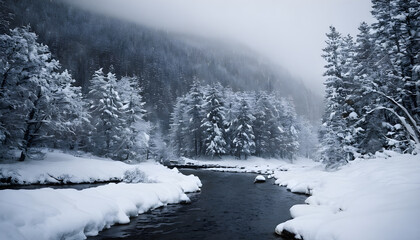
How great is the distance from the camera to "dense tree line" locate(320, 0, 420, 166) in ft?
69.7

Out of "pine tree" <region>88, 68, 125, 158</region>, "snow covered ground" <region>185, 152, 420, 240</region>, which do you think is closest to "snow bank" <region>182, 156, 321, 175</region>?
"pine tree" <region>88, 68, 125, 158</region>

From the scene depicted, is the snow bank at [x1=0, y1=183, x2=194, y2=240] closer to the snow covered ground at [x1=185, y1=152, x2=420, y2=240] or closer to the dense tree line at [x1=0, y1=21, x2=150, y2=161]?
the snow covered ground at [x1=185, y1=152, x2=420, y2=240]

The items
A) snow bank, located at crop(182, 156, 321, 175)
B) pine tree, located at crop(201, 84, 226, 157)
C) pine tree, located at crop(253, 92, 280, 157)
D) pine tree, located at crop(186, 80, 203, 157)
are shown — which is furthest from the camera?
pine tree, located at crop(253, 92, 280, 157)

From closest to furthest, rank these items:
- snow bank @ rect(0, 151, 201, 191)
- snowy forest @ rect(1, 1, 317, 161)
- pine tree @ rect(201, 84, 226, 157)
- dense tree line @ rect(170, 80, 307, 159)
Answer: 1. snow bank @ rect(0, 151, 201, 191)
2. snowy forest @ rect(1, 1, 317, 161)
3. pine tree @ rect(201, 84, 226, 157)
4. dense tree line @ rect(170, 80, 307, 159)

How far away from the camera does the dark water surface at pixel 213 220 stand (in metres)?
9.76

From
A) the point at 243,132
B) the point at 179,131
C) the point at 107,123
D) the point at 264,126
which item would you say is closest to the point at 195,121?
the point at 179,131

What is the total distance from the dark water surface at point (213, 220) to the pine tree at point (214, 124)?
33311mm

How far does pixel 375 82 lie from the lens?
2519cm

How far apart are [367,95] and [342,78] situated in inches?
170

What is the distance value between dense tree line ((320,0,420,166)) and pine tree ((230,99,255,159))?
78.7ft

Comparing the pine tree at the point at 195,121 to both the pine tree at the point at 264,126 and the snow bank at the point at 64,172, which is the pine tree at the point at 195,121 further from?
the snow bank at the point at 64,172

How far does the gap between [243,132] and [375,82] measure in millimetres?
30398

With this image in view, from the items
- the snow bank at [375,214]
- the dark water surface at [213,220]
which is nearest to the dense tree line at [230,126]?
the dark water surface at [213,220]

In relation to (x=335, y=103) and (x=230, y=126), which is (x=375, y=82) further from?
(x=230, y=126)
